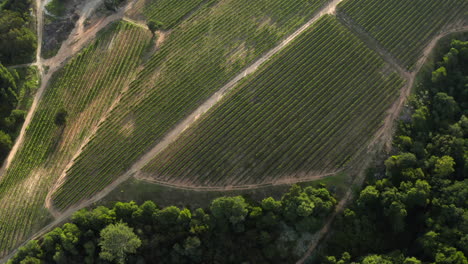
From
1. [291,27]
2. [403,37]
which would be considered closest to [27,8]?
→ [291,27]

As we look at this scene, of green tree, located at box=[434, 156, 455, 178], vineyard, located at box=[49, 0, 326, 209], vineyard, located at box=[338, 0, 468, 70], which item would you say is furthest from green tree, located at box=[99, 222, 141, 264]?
vineyard, located at box=[338, 0, 468, 70]

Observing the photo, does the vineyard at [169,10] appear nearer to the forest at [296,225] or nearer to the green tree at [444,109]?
the forest at [296,225]

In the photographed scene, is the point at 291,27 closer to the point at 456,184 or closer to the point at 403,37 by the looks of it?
the point at 403,37

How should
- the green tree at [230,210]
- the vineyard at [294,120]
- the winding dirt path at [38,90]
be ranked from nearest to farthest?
the green tree at [230,210] → the vineyard at [294,120] → the winding dirt path at [38,90]

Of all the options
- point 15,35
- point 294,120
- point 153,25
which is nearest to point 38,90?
point 15,35

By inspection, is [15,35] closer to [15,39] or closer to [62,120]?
[15,39]

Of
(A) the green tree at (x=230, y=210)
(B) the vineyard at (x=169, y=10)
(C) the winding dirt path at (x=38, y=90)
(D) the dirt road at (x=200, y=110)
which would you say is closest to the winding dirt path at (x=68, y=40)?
(C) the winding dirt path at (x=38, y=90)
